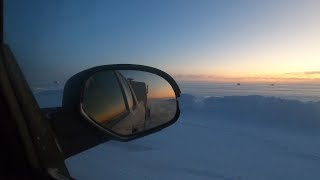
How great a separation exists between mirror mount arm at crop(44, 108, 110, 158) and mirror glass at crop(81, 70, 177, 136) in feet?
0.13

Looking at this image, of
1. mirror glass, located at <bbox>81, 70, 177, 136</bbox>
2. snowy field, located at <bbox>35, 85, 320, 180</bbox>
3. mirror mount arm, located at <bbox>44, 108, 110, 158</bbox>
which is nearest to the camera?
mirror mount arm, located at <bbox>44, 108, 110, 158</bbox>

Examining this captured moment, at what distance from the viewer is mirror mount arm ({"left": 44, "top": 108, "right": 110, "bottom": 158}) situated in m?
0.95

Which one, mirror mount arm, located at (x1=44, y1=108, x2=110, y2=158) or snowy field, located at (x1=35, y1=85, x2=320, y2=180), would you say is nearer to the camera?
mirror mount arm, located at (x1=44, y1=108, x2=110, y2=158)

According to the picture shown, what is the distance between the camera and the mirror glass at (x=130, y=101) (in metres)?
1.07

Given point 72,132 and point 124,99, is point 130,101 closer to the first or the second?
point 124,99

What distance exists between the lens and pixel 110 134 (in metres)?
1.04

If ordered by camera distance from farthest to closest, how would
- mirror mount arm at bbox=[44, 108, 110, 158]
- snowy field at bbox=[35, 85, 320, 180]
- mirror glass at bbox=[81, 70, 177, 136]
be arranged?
snowy field at bbox=[35, 85, 320, 180] < mirror glass at bbox=[81, 70, 177, 136] < mirror mount arm at bbox=[44, 108, 110, 158]

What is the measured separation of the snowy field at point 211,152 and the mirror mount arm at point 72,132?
0.24 feet

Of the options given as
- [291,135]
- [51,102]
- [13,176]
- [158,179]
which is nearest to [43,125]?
[13,176]

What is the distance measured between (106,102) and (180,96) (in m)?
0.22

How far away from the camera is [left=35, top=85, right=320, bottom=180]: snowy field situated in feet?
22.7

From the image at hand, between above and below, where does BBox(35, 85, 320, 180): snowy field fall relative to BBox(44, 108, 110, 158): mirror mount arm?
below

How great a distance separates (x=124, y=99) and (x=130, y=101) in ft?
0.07

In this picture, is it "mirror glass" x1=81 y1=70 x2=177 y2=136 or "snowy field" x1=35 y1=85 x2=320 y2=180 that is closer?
"mirror glass" x1=81 y1=70 x2=177 y2=136
